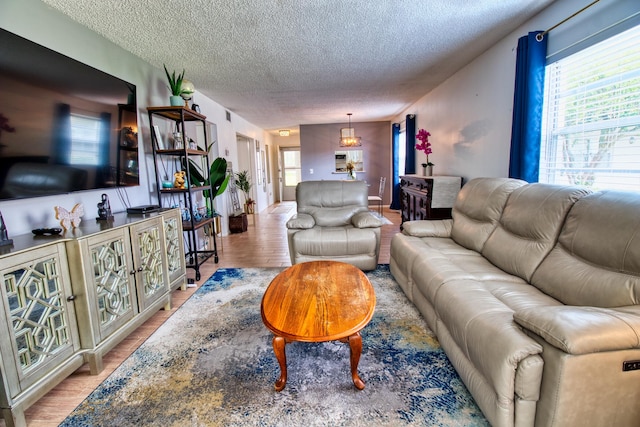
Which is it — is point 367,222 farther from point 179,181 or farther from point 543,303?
point 179,181

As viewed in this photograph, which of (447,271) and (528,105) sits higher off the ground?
(528,105)

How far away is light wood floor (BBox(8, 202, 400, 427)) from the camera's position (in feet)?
4.83

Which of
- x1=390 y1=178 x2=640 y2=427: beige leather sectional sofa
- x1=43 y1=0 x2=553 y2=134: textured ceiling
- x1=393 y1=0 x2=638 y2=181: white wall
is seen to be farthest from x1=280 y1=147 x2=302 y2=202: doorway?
x1=390 y1=178 x2=640 y2=427: beige leather sectional sofa

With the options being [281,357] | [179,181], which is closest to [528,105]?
[281,357]

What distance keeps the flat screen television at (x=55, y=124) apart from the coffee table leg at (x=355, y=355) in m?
2.09

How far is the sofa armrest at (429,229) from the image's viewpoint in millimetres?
2822

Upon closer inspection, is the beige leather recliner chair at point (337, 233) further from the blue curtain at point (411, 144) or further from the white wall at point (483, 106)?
the blue curtain at point (411, 144)

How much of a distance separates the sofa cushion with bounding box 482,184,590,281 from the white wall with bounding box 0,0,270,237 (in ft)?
10.5

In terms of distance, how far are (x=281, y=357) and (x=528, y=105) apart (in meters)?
2.71

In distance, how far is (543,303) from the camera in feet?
4.95

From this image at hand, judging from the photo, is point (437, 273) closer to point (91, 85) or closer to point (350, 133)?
point (91, 85)

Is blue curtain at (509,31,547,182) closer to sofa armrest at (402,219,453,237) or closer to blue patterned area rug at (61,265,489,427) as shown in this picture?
sofa armrest at (402,219,453,237)

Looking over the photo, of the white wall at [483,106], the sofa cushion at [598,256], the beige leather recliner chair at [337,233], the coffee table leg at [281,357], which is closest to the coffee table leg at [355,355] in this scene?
the coffee table leg at [281,357]

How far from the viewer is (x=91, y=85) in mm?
2199
